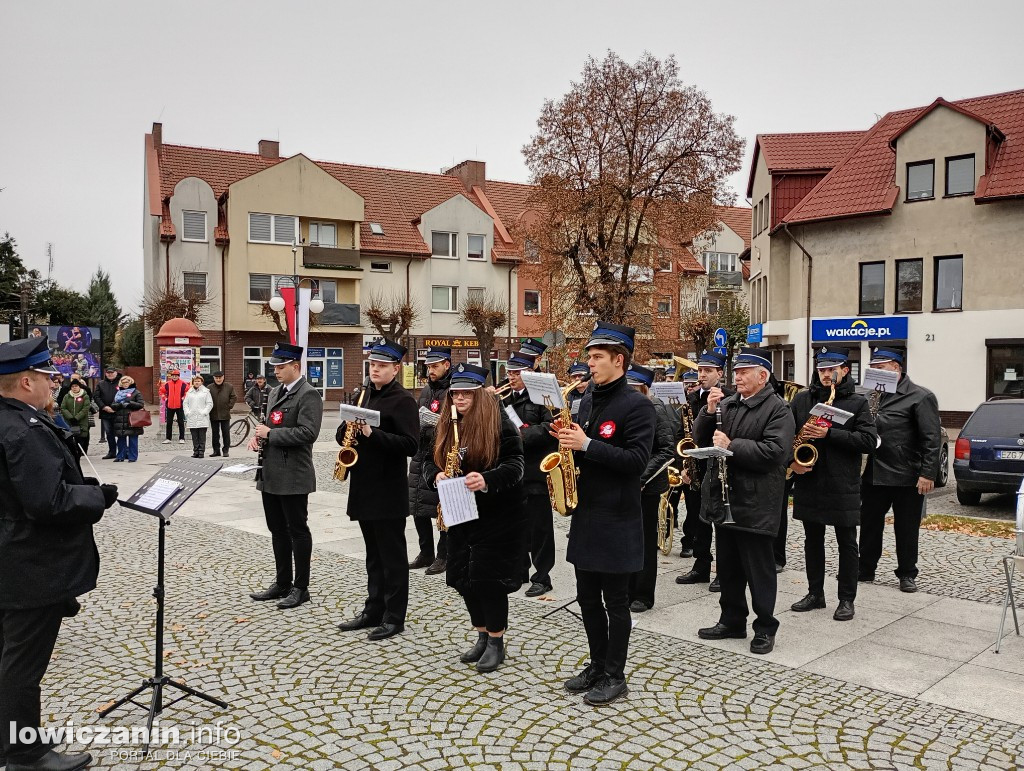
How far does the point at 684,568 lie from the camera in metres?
8.45

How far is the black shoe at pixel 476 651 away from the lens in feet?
18.3

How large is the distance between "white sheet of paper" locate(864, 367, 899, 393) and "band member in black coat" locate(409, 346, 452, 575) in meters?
3.72

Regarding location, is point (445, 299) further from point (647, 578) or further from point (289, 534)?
point (647, 578)

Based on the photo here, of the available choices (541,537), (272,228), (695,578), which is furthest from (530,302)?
(541,537)

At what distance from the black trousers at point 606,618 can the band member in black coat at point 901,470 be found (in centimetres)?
356

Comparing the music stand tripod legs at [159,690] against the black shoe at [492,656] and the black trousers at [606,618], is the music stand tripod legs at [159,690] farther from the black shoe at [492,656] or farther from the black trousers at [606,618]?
the black trousers at [606,618]

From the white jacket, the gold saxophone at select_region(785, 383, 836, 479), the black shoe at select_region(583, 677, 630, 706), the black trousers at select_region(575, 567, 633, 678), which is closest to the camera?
the black shoe at select_region(583, 677, 630, 706)

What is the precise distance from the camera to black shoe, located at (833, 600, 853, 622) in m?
6.64

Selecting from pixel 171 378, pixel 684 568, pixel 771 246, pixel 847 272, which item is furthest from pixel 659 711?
pixel 771 246

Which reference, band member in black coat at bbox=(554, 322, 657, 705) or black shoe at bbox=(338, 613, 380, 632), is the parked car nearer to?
band member in black coat at bbox=(554, 322, 657, 705)

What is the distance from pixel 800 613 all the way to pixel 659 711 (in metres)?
2.51

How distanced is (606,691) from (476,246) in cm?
4336

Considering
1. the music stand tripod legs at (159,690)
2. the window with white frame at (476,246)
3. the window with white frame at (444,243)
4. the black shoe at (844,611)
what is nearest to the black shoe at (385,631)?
the music stand tripod legs at (159,690)

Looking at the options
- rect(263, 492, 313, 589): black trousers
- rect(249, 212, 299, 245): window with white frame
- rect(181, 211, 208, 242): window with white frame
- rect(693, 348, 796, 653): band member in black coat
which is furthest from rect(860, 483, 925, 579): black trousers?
rect(181, 211, 208, 242): window with white frame
